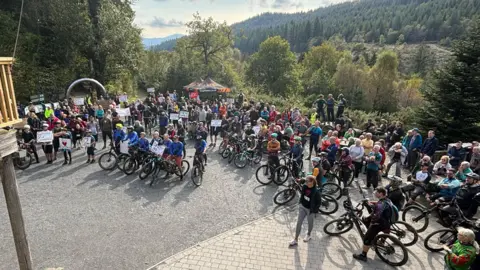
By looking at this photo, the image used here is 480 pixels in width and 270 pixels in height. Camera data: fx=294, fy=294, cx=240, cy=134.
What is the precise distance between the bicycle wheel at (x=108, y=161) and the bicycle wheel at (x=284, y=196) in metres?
6.61

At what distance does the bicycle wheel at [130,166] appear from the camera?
11.3m

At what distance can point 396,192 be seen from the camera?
7332 millimetres

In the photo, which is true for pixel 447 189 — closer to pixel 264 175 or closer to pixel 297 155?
pixel 297 155

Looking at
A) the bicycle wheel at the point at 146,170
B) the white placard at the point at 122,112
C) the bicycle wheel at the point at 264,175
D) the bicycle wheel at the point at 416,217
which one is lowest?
the bicycle wheel at the point at 416,217

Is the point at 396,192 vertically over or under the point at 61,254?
over

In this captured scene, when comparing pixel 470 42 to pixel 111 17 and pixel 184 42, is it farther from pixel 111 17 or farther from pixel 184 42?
pixel 184 42

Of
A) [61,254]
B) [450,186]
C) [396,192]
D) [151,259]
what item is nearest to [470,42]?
[450,186]

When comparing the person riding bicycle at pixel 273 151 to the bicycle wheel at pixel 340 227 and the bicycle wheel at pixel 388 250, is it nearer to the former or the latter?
the bicycle wheel at pixel 340 227

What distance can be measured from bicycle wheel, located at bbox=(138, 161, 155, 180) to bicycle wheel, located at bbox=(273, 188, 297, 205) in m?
4.68

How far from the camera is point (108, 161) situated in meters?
11.7

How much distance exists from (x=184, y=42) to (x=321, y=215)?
38146mm

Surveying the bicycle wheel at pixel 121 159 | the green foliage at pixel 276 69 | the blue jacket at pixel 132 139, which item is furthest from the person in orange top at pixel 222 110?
the green foliage at pixel 276 69

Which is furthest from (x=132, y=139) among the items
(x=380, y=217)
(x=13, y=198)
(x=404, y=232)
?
(x=404, y=232)

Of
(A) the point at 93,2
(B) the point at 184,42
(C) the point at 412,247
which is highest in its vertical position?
(A) the point at 93,2
